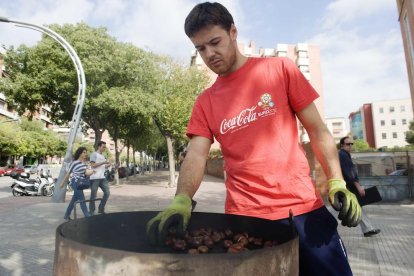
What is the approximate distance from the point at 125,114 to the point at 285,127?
17818 mm

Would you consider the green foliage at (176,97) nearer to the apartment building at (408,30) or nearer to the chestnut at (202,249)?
the apartment building at (408,30)

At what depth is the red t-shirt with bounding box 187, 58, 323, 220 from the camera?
170 centimetres

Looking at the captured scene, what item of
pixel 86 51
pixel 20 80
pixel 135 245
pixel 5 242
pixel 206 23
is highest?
pixel 86 51

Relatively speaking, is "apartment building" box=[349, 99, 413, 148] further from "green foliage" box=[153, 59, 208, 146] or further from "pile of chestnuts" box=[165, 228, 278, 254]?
"pile of chestnuts" box=[165, 228, 278, 254]

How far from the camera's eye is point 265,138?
5.75 feet

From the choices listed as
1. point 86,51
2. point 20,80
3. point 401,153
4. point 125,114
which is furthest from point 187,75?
point 401,153

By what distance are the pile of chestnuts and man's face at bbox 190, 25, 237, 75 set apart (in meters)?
0.90

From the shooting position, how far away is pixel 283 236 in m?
1.57

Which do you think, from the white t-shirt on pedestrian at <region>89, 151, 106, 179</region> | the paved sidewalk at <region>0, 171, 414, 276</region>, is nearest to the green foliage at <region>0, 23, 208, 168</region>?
the white t-shirt on pedestrian at <region>89, 151, 106, 179</region>

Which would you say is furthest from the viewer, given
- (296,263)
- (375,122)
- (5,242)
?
(375,122)

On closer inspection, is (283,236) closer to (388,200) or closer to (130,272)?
(130,272)

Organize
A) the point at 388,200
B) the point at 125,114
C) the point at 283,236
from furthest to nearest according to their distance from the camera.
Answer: the point at 125,114 → the point at 388,200 → the point at 283,236

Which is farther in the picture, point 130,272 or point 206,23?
point 206,23

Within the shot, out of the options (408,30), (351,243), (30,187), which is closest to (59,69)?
(30,187)
